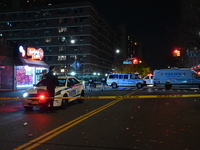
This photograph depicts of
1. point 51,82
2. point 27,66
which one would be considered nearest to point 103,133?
point 51,82

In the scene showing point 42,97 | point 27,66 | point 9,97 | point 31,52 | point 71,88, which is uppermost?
point 31,52

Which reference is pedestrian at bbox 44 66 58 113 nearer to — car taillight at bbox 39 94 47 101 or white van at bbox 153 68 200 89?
car taillight at bbox 39 94 47 101

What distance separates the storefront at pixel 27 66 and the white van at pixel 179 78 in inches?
601

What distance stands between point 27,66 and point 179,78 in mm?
19371

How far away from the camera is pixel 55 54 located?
6994 cm

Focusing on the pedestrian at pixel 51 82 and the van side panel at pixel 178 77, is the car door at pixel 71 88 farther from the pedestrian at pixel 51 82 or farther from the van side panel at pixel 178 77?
the van side panel at pixel 178 77

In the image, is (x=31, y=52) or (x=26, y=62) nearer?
(x=26, y=62)

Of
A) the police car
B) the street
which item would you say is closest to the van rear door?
the police car

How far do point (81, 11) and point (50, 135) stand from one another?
→ 65098 millimetres

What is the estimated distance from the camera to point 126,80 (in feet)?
109

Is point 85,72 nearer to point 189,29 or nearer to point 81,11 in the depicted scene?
point 81,11

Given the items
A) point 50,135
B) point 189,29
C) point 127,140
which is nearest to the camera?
point 127,140

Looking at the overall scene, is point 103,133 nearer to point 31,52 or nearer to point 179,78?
point 31,52

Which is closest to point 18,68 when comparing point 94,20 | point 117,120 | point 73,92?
point 73,92
